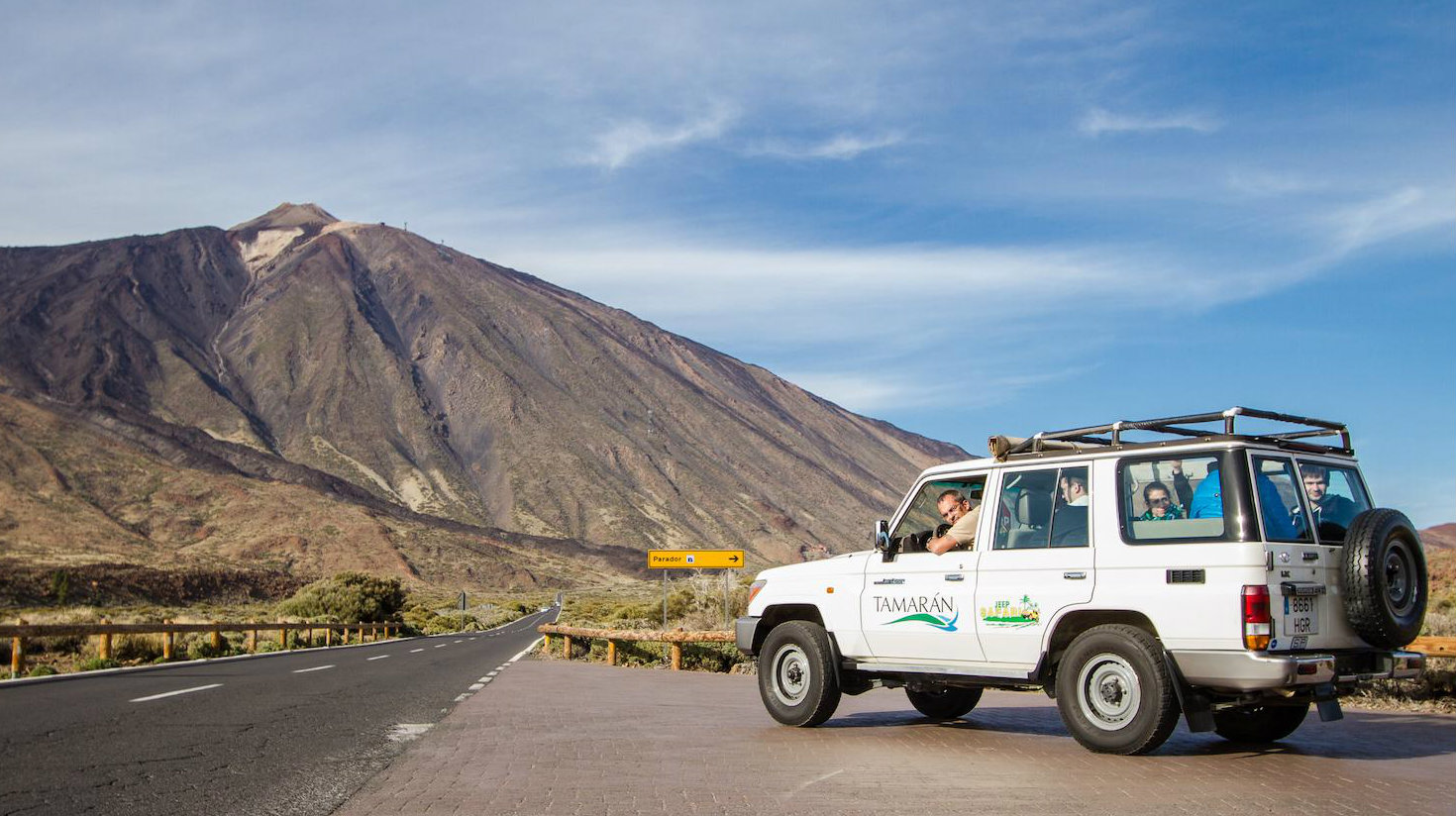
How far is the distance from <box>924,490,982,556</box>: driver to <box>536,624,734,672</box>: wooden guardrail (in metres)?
8.41

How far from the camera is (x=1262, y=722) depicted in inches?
393

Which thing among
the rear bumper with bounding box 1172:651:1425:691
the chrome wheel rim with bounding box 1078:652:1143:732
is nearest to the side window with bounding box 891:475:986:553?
the chrome wheel rim with bounding box 1078:652:1143:732

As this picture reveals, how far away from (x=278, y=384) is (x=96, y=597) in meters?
118

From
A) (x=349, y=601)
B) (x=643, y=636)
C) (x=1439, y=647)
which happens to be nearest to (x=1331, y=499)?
(x=1439, y=647)

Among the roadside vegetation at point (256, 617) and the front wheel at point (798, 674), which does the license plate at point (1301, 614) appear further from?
the roadside vegetation at point (256, 617)

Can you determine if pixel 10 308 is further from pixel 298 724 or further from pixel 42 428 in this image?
pixel 298 724

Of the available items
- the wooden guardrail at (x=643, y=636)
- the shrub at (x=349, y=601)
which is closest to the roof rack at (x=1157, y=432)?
the wooden guardrail at (x=643, y=636)

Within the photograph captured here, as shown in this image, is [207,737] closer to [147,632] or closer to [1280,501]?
[1280,501]

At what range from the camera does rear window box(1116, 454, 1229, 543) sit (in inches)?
345

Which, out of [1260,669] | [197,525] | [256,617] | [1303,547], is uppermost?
[197,525]

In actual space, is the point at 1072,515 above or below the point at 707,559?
above

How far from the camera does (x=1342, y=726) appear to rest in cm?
1120

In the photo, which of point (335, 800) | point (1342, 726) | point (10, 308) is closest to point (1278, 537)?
point (1342, 726)

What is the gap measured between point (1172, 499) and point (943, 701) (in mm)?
3601
